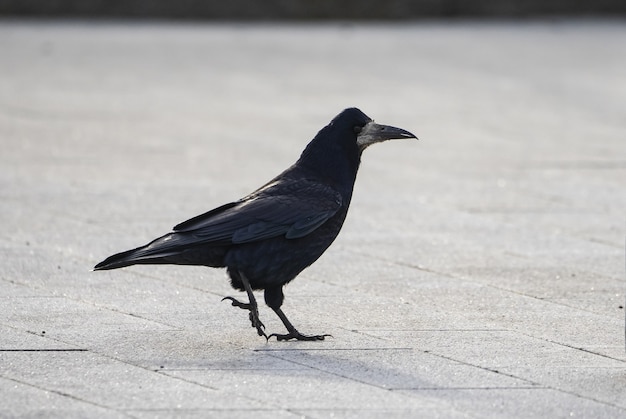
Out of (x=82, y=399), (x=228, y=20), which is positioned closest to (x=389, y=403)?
(x=82, y=399)

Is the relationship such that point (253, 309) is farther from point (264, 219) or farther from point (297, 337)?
point (264, 219)

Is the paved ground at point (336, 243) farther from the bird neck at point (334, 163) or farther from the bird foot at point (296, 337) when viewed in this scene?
the bird neck at point (334, 163)

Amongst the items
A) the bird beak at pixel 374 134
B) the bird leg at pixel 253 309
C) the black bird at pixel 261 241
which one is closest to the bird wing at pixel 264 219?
the black bird at pixel 261 241

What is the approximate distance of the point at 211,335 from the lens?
550cm

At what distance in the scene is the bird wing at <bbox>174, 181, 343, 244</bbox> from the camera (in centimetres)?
538

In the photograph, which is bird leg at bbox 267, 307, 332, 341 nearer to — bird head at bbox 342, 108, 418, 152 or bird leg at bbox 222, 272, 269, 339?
bird leg at bbox 222, 272, 269, 339

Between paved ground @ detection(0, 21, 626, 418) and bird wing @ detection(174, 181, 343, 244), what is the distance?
44cm

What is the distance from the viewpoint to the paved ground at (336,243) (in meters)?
4.79

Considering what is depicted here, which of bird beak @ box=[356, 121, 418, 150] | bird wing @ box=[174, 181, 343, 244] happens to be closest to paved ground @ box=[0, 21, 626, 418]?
bird wing @ box=[174, 181, 343, 244]

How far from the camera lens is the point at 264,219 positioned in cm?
543

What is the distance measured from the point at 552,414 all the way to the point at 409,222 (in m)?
3.54

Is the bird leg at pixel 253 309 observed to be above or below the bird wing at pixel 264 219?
below

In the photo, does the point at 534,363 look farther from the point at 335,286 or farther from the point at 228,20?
the point at 228,20

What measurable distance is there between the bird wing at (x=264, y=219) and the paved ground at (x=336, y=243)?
437mm
